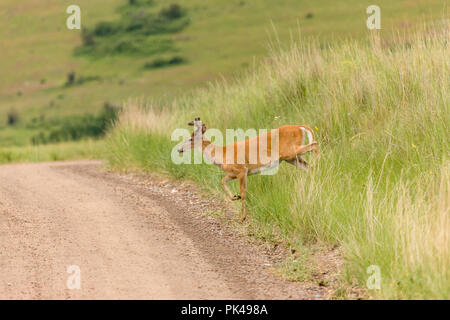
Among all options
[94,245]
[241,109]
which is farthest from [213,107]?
[94,245]

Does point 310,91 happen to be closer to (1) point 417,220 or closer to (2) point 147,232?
(2) point 147,232

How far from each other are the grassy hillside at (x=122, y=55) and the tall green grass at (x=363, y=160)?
1782 inches

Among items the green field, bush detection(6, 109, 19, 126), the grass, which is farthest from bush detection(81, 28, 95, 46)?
the green field

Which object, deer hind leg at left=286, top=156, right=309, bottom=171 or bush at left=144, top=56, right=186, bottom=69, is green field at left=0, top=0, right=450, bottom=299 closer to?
deer hind leg at left=286, top=156, right=309, bottom=171

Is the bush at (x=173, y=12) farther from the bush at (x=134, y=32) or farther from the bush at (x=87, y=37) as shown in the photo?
the bush at (x=87, y=37)

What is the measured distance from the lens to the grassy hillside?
64.0 m

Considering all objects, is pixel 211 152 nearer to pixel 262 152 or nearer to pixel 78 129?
pixel 262 152

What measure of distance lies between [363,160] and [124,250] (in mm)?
3179

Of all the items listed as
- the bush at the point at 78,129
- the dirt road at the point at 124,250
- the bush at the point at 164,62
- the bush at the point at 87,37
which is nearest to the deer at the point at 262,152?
the dirt road at the point at 124,250

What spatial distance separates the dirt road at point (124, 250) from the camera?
578 centimetres

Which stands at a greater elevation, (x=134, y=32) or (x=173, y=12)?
(x=173, y=12)

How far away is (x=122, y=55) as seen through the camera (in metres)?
80.2

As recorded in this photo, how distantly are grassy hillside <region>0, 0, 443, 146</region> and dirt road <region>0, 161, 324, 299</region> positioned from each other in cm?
4563

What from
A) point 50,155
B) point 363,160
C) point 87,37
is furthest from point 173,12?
point 363,160
